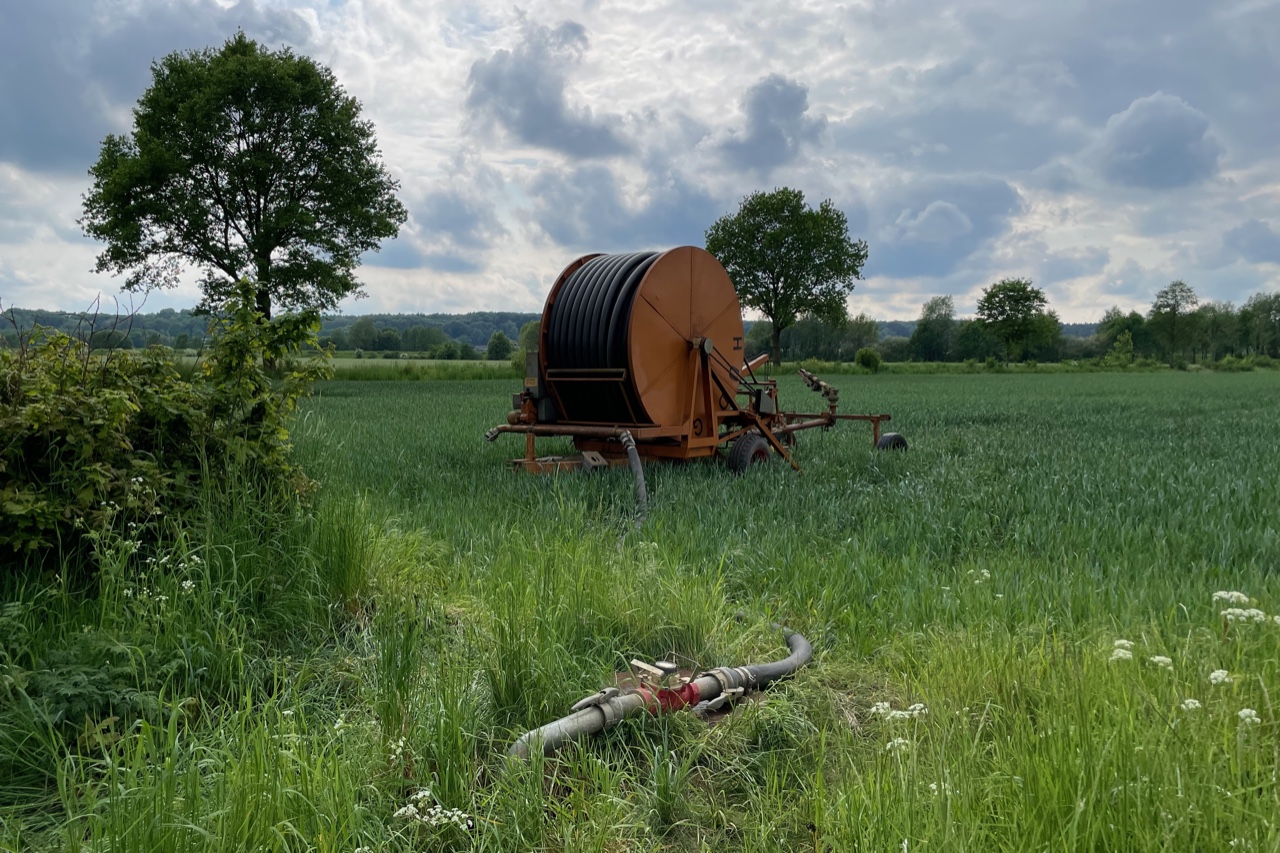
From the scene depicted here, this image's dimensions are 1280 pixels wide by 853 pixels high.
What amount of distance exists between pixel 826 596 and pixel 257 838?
312 centimetres

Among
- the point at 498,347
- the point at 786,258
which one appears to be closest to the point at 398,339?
the point at 498,347

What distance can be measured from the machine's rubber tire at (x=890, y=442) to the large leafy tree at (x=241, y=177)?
27.0 meters

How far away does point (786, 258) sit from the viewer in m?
57.0

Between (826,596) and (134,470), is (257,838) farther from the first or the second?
(826,596)

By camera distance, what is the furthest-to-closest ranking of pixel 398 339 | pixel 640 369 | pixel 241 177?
pixel 398 339 → pixel 241 177 → pixel 640 369

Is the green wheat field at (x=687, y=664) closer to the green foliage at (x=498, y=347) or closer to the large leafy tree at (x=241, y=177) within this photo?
the large leafy tree at (x=241, y=177)

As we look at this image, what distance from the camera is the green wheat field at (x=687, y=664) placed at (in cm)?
226

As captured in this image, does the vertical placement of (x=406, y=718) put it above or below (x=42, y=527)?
below

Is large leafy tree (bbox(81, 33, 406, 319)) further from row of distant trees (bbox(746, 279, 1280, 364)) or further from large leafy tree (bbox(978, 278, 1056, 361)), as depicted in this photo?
large leafy tree (bbox(978, 278, 1056, 361))

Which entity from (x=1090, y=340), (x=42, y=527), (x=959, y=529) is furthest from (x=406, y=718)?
(x=1090, y=340)

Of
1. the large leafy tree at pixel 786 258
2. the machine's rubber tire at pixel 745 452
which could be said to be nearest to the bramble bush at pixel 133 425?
the machine's rubber tire at pixel 745 452

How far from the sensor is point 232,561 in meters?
4.15

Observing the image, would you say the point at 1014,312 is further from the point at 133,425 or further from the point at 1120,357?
the point at 133,425

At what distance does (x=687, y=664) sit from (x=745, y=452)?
5.77m
